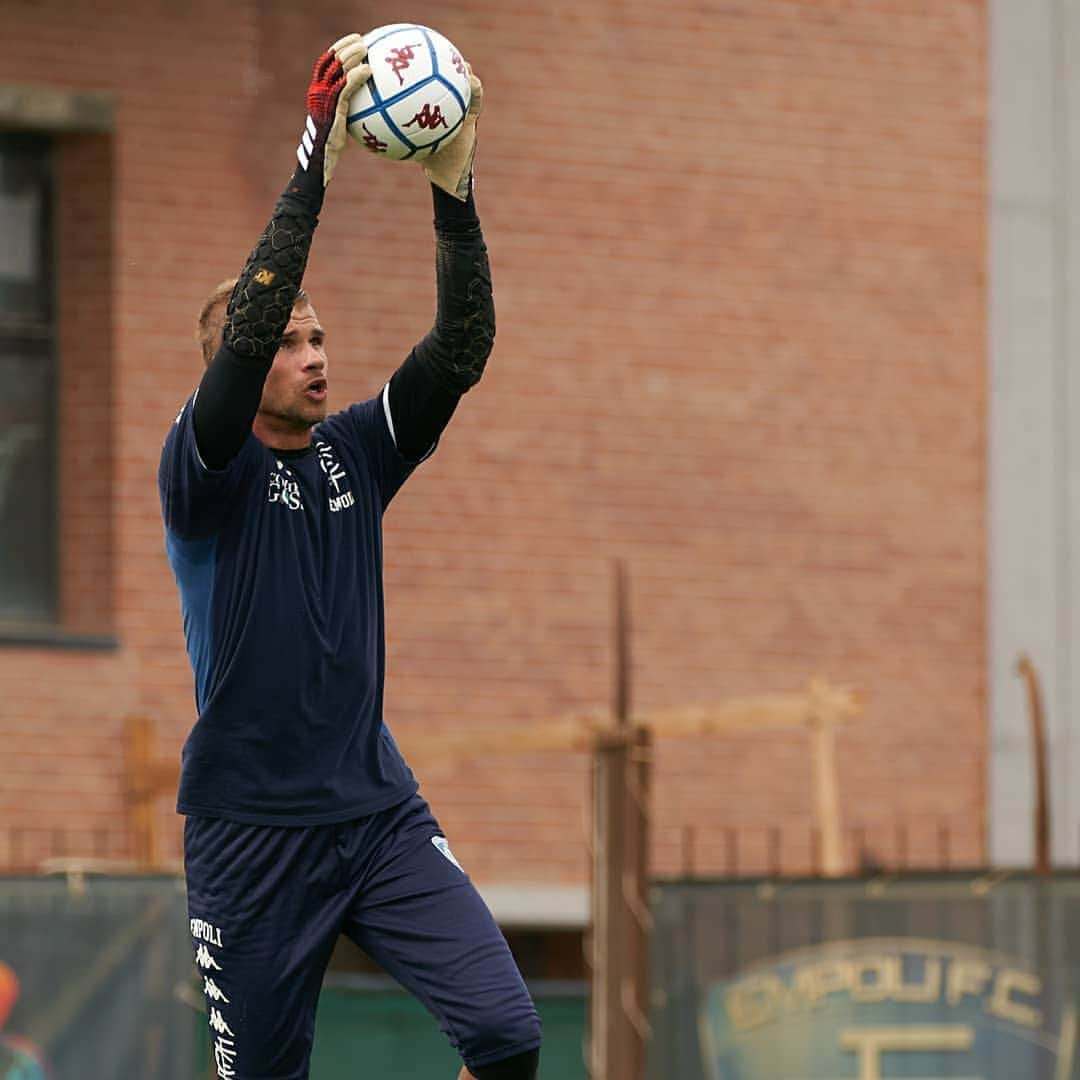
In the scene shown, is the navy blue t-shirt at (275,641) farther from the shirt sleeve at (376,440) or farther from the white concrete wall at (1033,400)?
the white concrete wall at (1033,400)

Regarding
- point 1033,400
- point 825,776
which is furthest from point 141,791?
point 1033,400

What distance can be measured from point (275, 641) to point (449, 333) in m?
0.89

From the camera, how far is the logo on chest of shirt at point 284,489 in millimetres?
6102

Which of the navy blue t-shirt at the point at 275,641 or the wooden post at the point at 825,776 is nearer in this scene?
the navy blue t-shirt at the point at 275,641

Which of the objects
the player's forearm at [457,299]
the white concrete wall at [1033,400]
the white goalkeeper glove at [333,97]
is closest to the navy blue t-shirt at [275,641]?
the player's forearm at [457,299]

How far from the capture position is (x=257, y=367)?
5.90 metres

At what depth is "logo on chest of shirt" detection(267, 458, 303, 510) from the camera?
6.10m

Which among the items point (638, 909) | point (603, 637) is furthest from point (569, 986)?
point (603, 637)

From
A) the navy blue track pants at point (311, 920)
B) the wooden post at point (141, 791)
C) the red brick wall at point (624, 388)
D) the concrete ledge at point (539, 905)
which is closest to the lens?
the navy blue track pants at point (311, 920)

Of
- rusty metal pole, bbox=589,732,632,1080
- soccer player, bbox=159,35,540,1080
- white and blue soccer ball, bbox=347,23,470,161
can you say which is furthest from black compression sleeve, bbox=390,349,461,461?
rusty metal pole, bbox=589,732,632,1080

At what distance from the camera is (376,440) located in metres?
6.41

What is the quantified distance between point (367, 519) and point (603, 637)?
825cm

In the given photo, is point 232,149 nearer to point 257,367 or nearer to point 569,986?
point 569,986

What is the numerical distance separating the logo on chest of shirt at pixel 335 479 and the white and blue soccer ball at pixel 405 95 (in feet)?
2.41
